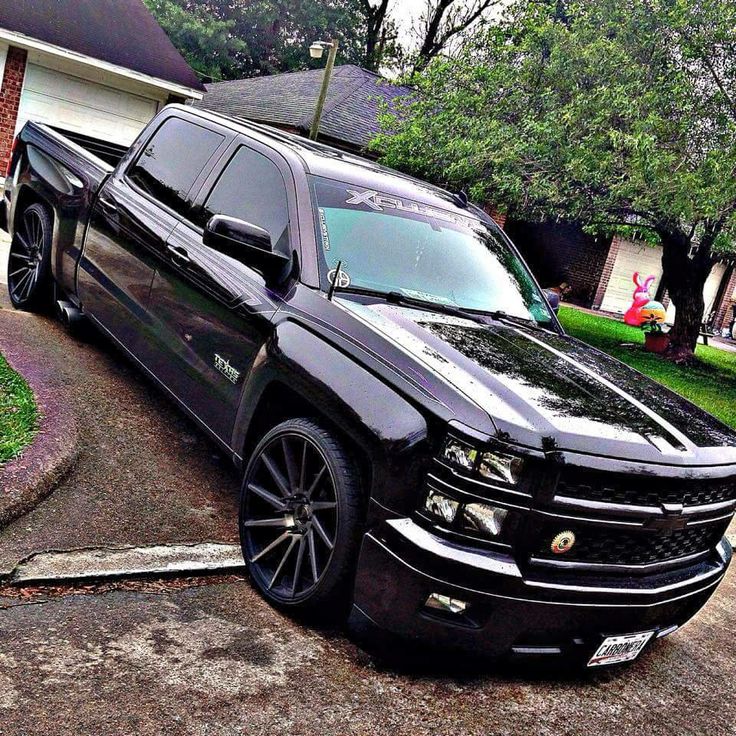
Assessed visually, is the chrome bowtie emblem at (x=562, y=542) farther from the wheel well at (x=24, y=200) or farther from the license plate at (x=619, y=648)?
the wheel well at (x=24, y=200)

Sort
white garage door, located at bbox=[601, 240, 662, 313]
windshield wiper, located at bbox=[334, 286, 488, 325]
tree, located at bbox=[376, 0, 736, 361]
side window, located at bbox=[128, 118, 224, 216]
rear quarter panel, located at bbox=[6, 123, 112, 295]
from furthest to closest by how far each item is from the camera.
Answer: white garage door, located at bbox=[601, 240, 662, 313] < tree, located at bbox=[376, 0, 736, 361] < rear quarter panel, located at bbox=[6, 123, 112, 295] < side window, located at bbox=[128, 118, 224, 216] < windshield wiper, located at bbox=[334, 286, 488, 325]

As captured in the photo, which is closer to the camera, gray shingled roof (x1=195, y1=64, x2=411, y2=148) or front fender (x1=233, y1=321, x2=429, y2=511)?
front fender (x1=233, y1=321, x2=429, y2=511)

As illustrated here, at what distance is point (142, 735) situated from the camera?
7.98 ft

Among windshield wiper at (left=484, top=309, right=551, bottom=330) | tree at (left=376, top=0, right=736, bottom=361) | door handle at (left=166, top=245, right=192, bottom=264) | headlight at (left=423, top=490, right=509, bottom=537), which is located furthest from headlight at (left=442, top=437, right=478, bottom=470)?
tree at (left=376, top=0, right=736, bottom=361)

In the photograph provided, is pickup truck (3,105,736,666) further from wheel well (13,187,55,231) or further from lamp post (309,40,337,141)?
lamp post (309,40,337,141)

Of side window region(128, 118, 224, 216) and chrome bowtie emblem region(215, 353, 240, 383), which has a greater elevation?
side window region(128, 118, 224, 216)

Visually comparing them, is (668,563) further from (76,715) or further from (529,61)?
(529,61)

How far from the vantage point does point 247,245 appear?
3.66m

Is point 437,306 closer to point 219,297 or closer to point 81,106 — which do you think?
point 219,297

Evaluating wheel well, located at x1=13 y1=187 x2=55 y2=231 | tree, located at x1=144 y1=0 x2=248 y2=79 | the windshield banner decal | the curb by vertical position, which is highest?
tree, located at x1=144 y1=0 x2=248 y2=79

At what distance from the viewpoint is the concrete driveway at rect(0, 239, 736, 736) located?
8.50ft

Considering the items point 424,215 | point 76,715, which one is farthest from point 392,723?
point 424,215

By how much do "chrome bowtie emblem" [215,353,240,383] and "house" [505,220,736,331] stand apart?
75.1 feet

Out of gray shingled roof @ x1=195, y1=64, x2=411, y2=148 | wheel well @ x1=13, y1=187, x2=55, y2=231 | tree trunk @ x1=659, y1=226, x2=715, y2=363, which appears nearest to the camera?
wheel well @ x1=13, y1=187, x2=55, y2=231
